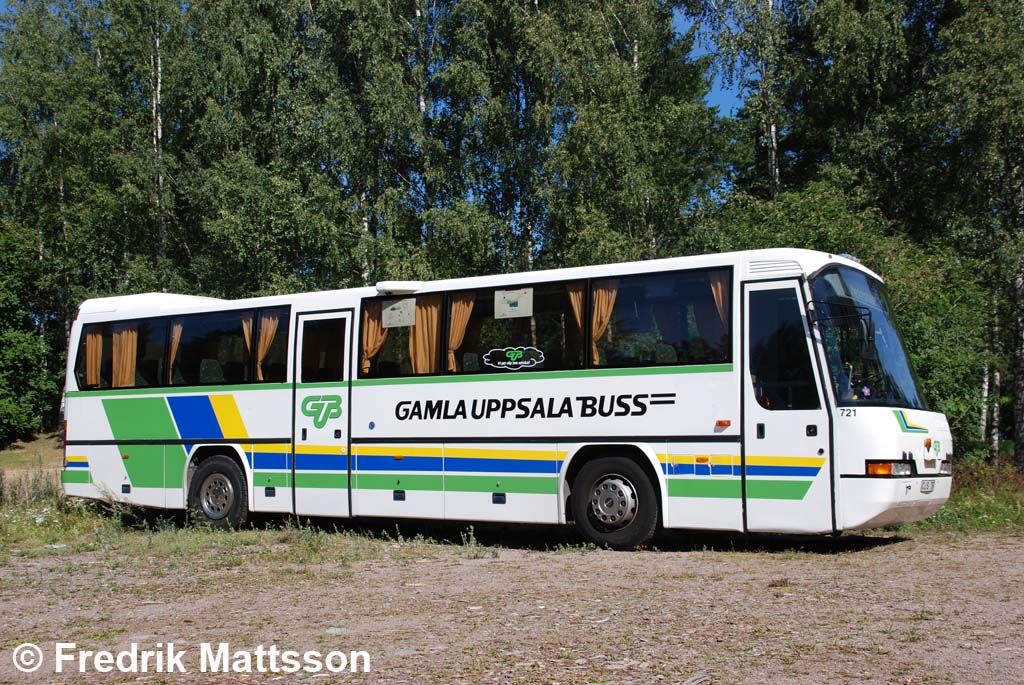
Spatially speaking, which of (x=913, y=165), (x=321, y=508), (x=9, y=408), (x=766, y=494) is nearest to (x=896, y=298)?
(x=766, y=494)

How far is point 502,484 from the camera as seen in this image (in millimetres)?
12719

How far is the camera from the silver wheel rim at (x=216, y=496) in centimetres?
1510

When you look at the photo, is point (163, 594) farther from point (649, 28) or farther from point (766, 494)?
point (649, 28)

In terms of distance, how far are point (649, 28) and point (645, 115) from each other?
10.3 feet

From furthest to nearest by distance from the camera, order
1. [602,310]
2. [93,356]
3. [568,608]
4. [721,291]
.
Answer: [93,356], [602,310], [721,291], [568,608]

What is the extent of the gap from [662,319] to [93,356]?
9.99 metres

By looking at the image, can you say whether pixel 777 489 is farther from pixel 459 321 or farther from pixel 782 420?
pixel 459 321

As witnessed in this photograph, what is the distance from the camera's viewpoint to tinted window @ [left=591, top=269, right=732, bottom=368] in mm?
11430

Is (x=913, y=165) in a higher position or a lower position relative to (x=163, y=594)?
higher

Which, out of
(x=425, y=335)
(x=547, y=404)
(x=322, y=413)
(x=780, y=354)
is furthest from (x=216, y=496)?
(x=780, y=354)

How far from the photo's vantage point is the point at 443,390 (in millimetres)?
13242

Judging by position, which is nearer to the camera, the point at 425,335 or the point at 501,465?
the point at 501,465

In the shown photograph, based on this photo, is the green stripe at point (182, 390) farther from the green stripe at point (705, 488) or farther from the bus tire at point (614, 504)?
the green stripe at point (705, 488)

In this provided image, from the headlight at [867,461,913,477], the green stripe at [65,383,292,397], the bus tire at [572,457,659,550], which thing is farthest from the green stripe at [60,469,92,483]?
the headlight at [867,461,913,477]
